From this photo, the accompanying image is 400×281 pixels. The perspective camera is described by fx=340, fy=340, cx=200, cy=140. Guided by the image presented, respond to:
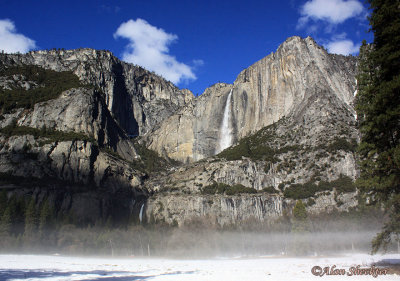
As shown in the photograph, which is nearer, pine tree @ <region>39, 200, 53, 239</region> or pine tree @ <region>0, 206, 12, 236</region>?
pine tree @ <region>0, 206, 12, 236</region>

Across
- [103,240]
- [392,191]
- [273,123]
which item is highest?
[273,123]

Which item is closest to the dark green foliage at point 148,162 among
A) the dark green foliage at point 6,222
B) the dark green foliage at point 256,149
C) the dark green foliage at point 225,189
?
the dark green foliage at point 256,149

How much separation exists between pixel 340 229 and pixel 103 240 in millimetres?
58206

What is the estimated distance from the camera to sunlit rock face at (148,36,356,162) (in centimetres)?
13375

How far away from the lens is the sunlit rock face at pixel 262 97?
13375 centimetres

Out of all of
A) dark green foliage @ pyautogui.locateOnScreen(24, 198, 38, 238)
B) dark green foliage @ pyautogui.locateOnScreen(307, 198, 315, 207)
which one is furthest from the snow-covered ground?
dark green foliage @ pyautogui.locateOnScreen(307, 198, 315, 207)

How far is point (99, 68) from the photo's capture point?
179m

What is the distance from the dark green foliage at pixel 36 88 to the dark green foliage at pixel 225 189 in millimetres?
68357

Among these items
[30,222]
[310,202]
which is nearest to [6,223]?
[30,222]

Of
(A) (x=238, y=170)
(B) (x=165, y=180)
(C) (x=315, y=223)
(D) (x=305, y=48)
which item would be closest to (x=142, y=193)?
(B) (x=165, y=180)

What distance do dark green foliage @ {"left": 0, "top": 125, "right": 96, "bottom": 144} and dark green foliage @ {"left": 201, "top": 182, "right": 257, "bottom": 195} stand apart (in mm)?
43041

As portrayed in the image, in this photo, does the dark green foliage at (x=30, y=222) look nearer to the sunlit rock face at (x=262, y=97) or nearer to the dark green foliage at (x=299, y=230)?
the dark green foliage at (x=299, y=230)

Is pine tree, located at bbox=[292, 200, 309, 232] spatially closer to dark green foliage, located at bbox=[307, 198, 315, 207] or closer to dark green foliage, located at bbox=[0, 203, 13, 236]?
dark green foliage, located at bbox=[307, 198, 315, 207]

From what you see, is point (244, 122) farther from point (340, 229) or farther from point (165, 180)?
point (340, 229)
